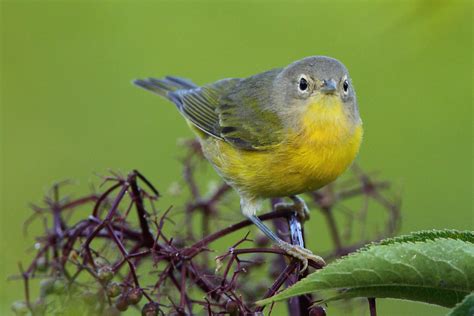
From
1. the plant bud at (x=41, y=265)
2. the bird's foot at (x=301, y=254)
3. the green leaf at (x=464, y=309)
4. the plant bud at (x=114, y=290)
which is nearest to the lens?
the green leaf at (x=464, y=309)

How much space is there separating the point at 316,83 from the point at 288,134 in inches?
12.2

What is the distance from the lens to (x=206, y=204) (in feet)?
11.4

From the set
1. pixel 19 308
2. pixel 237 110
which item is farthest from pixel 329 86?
pixel 19 308

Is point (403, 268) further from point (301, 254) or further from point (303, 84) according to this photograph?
point (303, 84)

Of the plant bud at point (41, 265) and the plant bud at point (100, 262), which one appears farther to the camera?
the plant bud at point (41, 265)

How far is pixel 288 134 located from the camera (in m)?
4.21

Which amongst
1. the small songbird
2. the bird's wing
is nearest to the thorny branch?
the small songbird

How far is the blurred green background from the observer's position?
6.72 metres

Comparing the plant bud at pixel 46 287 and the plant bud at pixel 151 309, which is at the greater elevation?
the plant bud at pixel 46 287

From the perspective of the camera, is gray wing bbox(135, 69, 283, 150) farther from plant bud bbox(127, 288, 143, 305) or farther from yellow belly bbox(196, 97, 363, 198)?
plant bud bbox(127, 288, 143, 305)

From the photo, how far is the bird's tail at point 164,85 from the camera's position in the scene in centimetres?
544

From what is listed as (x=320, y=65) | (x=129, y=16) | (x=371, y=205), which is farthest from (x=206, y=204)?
(x=129, y=16)

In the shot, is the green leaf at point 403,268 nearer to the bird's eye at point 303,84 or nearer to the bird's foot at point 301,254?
the bird's foot at point 301,254

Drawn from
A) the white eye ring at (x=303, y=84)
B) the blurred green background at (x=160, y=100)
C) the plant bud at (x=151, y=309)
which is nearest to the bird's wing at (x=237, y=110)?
the white eye ring at (x=303, y=84)
